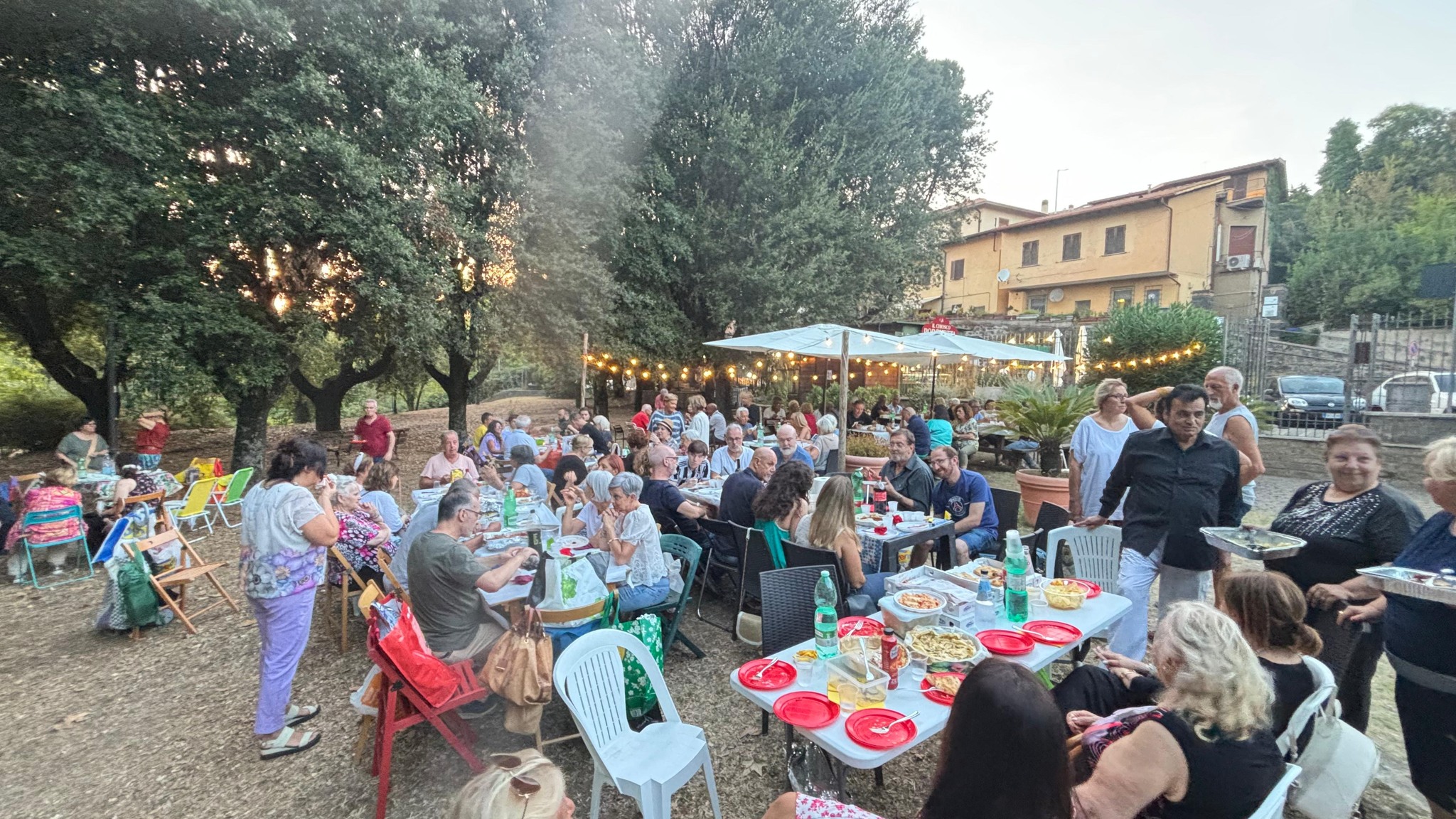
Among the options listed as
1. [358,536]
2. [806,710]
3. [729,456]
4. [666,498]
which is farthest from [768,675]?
[729,456]

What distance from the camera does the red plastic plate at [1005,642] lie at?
283cm

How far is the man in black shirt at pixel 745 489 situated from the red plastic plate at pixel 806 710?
2.67m

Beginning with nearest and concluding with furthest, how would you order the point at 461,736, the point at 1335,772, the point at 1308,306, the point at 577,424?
the point at 1335,772
the point at 461,736
the point at 577,424
the point at 1308,306

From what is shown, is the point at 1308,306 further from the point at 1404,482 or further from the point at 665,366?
the point at 665,366

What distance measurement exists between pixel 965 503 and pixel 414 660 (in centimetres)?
456

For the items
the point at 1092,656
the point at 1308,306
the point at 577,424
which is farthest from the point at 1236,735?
the point at 1308,306

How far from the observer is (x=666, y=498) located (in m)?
5.50

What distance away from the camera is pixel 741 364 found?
58.8 feet

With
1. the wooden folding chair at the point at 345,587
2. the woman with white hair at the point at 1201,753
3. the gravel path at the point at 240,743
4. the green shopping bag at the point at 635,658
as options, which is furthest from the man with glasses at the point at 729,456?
the woman with white hair at the point at 1201,753

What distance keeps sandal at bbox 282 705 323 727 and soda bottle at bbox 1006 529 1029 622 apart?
14.6ft

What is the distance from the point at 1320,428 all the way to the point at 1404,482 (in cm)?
215

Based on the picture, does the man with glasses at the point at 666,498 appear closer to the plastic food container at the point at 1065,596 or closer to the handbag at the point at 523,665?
the handbag at the point at 523,665

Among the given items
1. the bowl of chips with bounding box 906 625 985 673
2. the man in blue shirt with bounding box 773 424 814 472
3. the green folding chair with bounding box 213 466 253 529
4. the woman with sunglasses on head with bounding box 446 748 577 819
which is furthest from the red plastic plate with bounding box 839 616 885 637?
the green folding chair with bounding box 213 466 253 529

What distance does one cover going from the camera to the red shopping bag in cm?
291
